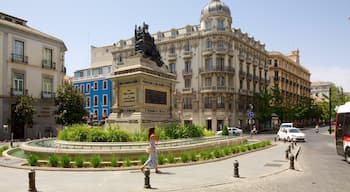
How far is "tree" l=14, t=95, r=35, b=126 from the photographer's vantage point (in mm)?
32531

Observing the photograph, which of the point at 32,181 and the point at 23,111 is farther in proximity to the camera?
the point at 23,111

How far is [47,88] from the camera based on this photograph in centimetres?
3925

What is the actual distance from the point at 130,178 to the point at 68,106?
28.0m

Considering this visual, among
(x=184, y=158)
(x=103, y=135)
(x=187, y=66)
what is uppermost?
(x=187, y=66)

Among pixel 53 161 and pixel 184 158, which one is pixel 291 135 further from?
pixel 53 161

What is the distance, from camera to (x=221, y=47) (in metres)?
54.2

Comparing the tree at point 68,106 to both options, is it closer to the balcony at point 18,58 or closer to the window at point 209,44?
the balcony at point 18,58

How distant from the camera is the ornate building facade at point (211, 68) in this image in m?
53.8

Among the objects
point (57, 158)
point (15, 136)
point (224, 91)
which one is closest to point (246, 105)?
point (224, 91)

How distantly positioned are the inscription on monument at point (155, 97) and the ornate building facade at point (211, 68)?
29724mm

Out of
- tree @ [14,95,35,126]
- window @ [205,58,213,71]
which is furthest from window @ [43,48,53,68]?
window @ [205,58,213,71]

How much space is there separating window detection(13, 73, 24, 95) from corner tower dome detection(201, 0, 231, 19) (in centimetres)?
3300

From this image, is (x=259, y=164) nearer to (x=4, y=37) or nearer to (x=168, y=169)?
(x=168, y=169)

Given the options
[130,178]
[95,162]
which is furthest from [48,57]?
[130,178]
